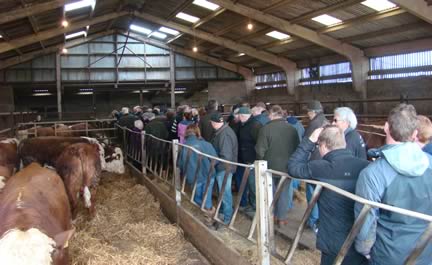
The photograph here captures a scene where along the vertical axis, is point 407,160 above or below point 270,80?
below

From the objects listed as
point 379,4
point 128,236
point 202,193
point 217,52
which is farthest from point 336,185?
point 217,52

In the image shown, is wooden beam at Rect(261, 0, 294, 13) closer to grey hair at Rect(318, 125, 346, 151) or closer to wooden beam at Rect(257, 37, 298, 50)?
wooden beam at Rect(257, 37, 298, 50)

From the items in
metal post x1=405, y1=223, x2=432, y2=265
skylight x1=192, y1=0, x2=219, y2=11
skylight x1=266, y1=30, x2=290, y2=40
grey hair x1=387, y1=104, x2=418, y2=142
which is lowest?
metal post x1=405, y1=223, x2=432, y2=265

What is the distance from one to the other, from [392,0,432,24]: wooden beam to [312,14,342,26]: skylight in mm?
3242

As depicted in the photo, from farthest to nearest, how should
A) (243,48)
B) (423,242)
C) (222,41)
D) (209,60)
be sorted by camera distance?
1. (209,60)
2. (243,48)
3. (222,41)
4. (423,242)

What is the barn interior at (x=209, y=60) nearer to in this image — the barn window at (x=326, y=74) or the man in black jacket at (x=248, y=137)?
the barn window at (x=326, y=74)

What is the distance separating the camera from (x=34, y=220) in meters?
3.58

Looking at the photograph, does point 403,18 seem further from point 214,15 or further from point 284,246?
point 284,246

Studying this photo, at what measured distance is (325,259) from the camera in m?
2.98

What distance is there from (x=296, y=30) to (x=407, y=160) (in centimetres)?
1354

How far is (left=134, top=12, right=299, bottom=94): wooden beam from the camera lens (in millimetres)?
19125

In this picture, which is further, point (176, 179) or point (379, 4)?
point (379, 4)

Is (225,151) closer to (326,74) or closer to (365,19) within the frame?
(365,19)

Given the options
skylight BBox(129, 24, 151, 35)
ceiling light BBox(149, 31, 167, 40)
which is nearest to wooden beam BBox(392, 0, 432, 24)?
ceiling light BBox(149, 31, 167, 40)
